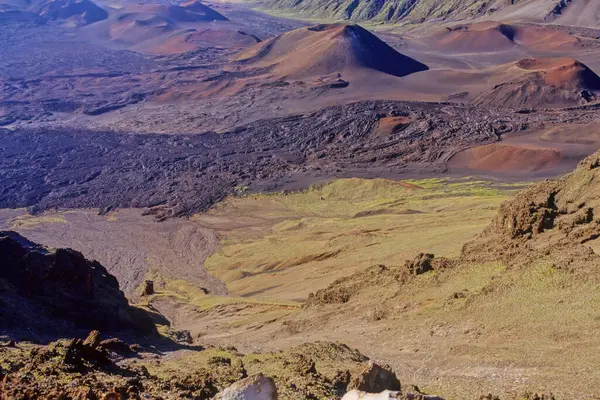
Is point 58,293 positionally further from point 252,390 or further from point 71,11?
point 71,11

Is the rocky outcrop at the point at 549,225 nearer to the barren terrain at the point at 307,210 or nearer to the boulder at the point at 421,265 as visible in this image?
the barren terrain at the point at 307,210

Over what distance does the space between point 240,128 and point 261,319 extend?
40.7m

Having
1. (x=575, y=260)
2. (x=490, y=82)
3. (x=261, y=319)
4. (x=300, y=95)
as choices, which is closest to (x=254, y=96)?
(x=300, y=95)

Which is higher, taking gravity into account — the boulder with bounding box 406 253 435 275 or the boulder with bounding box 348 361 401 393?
the boulder with bounding box 348 361 401 393

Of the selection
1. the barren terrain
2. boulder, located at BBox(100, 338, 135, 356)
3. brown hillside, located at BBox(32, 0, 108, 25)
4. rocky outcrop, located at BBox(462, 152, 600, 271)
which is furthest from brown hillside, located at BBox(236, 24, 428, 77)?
brown hillside, located at BBox(32, 0, 108, 25)

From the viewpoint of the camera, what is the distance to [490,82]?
231 feet

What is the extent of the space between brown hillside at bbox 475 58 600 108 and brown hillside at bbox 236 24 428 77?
16.8 metres

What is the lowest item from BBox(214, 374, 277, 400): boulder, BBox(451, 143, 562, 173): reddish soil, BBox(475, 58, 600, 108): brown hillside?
BBox(451, 143, 562, 173): reddish soil

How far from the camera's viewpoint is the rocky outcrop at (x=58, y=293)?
19.6m

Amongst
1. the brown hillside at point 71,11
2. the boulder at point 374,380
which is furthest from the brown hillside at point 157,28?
the boulder at point 374,380

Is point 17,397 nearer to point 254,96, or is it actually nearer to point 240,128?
point 240,128

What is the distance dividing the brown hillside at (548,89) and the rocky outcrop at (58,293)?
177ft

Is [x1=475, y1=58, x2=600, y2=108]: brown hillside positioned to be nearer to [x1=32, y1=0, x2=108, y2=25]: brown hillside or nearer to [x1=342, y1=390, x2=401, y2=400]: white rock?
[x1=342, y1=390, x2=401, y2=400]: white rock

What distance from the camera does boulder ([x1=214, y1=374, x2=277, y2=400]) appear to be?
7.50 meters
